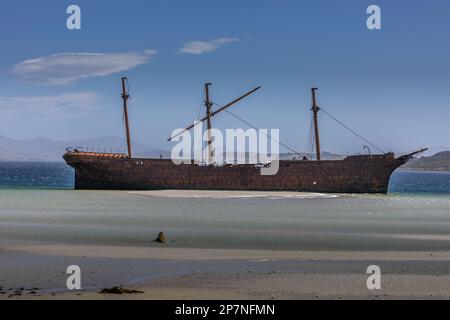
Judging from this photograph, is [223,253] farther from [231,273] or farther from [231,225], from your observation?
[231,225]

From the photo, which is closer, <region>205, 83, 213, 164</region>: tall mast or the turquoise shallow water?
the turquoise shallow water

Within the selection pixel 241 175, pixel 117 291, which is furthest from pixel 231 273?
pixel 241 175

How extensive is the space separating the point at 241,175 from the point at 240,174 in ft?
0.47

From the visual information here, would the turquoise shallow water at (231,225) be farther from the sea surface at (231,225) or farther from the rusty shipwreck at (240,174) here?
the rusty shipwreck at (240,174)

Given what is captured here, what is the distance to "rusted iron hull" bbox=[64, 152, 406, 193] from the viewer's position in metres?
63.1

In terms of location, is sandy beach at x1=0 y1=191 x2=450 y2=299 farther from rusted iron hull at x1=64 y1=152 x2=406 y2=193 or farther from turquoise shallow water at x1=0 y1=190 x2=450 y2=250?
rusted iron hull at x1=64 y1=152 x2=406 y2=193

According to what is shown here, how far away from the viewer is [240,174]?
6391 cm

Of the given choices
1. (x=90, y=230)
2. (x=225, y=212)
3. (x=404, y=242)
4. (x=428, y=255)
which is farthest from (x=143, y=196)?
(x=428, y=255)

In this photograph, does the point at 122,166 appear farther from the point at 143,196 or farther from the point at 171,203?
the point at 171,203

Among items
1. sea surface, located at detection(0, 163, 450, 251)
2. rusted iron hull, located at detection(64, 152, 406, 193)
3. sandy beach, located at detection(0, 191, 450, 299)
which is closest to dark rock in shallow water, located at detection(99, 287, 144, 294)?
sandy beach, located at detection(0, 191, 450, 299)

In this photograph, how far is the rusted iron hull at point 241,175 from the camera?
63.1 meters

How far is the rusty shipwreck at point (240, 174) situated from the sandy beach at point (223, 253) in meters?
23.8

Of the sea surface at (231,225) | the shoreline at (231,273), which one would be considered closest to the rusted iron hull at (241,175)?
the sea surface at (231,225)
